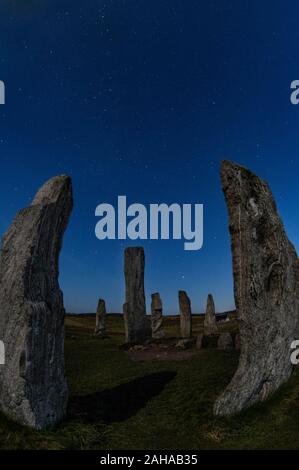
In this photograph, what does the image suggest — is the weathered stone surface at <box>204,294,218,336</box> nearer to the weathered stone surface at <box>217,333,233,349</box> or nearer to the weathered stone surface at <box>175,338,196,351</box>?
the weathered stone surface at <box>175,338,196,351</box>

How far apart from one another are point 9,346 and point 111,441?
320cm

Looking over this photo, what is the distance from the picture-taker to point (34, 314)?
11008 millimetres

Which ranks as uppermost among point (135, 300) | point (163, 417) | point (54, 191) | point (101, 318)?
point (54, 191)

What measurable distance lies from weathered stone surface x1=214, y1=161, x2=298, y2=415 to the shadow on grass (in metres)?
2.96

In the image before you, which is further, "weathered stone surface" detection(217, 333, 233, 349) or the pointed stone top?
"weathered stone surface" detection(217, 333, 233, 349)

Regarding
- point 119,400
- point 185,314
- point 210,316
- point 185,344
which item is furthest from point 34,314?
point 210,316

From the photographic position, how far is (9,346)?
1096cm

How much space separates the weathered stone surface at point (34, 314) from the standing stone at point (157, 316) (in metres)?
21.8

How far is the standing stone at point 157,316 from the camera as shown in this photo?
33562mm

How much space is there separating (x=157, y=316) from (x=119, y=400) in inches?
766

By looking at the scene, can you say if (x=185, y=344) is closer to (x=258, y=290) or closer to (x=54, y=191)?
(x=258, y=290)

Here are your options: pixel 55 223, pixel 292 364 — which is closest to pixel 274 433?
pixel 292 364

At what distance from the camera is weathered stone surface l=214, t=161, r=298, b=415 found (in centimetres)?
1230

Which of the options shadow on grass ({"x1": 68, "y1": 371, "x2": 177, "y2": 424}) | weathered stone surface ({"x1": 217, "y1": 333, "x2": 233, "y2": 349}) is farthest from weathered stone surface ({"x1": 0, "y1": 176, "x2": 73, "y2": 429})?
weathered stone surface ({"x1": 217, "y1": 333, "x2": 233, "y2": 349})
